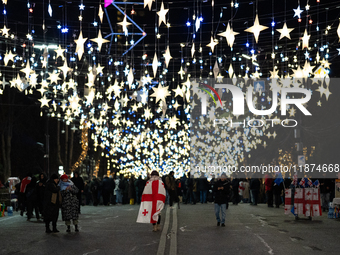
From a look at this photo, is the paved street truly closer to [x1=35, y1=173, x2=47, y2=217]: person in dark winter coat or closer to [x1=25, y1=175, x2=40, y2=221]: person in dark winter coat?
[x1=35, y1=173, x2=47, y2=217]: person in dark winter coat

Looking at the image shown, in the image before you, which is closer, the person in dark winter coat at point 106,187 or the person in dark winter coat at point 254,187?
the person in dark winter coat at point 254,187

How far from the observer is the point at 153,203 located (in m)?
14.8

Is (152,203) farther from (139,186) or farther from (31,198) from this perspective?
(139,186)

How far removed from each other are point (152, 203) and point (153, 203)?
3cm

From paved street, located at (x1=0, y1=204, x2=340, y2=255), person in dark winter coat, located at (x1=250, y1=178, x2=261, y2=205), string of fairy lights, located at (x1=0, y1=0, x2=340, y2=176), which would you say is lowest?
paved street, located at (x1=0, y1=204, x2=340, y2=255)

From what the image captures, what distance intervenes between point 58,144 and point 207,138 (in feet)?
44.5

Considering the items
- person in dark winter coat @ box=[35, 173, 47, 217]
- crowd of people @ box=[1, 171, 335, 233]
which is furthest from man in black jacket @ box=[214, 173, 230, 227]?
person in dark winter coat @ box=[35, 173, 47, 217]

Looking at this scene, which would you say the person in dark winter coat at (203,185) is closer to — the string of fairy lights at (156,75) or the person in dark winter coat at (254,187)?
the person in dark winter coat at (254,187)

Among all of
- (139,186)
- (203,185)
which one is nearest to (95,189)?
(139,186)

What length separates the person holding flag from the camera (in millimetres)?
14555

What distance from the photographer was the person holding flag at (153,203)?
14555mm

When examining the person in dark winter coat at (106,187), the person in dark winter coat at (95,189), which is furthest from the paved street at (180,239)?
the person in dark winter coat at (95,189)

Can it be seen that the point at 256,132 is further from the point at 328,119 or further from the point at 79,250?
the point at 79,250

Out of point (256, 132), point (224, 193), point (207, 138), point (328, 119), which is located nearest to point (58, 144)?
point (207, 138)
